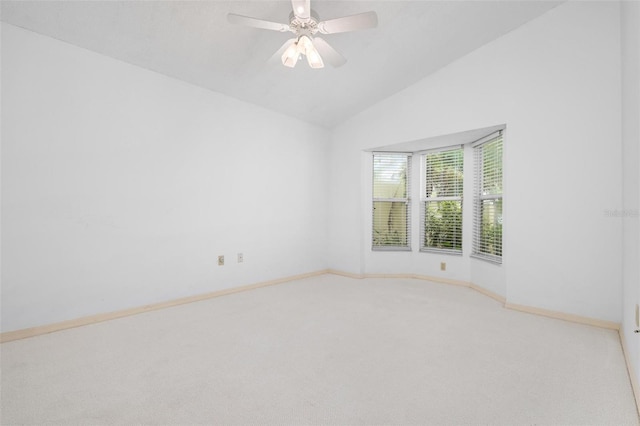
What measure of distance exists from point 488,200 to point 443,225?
0.78m

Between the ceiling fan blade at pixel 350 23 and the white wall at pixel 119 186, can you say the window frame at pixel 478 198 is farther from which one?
the white wall at pixel 119 186

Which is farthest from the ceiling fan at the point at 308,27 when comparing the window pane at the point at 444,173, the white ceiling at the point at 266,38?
the window pane at the point at 444,173

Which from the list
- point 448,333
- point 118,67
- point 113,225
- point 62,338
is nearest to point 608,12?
point 448,333

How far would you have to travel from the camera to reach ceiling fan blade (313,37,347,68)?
2.46 meters

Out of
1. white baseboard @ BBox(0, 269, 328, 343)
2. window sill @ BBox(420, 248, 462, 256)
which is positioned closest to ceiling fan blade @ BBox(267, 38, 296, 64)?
white baseboard @ BBox(0, 269, 328, 343)

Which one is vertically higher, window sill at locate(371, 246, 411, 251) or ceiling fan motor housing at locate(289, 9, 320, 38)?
ceiling fan motor housing at locate(289, 9, 320, 38)

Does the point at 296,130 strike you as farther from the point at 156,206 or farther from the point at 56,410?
the point at 56,410

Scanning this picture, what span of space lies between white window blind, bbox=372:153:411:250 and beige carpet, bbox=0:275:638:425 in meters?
1.89

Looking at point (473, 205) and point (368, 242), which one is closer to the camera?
point (473, 205)

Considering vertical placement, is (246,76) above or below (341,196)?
above

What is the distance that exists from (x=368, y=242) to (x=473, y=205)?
1535 mm

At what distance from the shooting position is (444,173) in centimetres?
459

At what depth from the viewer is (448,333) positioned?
2564 mm

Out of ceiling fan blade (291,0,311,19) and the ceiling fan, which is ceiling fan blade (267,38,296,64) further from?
ceiling fan blade (291,0,311,19)
